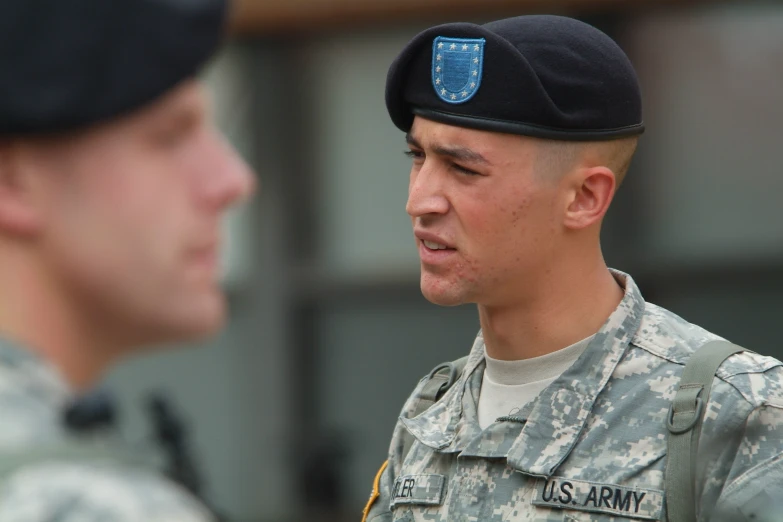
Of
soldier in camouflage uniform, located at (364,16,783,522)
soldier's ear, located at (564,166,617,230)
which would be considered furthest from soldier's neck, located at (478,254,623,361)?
soldier's ear, located at (564,166,617,230)

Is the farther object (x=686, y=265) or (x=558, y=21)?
(x=686, y=265)

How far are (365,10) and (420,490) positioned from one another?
17.1 feet

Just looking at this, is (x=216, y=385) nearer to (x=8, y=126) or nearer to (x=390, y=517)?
(x=390, y=517)

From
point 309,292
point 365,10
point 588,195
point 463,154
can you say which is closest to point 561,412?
point 588,195

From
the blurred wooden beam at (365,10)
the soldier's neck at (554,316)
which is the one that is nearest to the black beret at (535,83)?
the soldier's neck at (554,316)

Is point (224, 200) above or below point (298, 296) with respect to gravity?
above

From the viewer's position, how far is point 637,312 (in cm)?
286

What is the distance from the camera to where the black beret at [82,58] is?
1.40m

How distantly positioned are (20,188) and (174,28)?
0.25 meters

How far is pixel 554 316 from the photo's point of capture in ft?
9.21

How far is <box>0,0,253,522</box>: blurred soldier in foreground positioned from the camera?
4.60 ft

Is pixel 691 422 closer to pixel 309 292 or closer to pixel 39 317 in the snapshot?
pixel 39 317

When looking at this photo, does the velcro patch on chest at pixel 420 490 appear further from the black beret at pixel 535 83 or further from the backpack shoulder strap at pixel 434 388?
the black beret at pixel 535 83

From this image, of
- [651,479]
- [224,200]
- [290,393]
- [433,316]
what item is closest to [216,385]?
[290,393]
